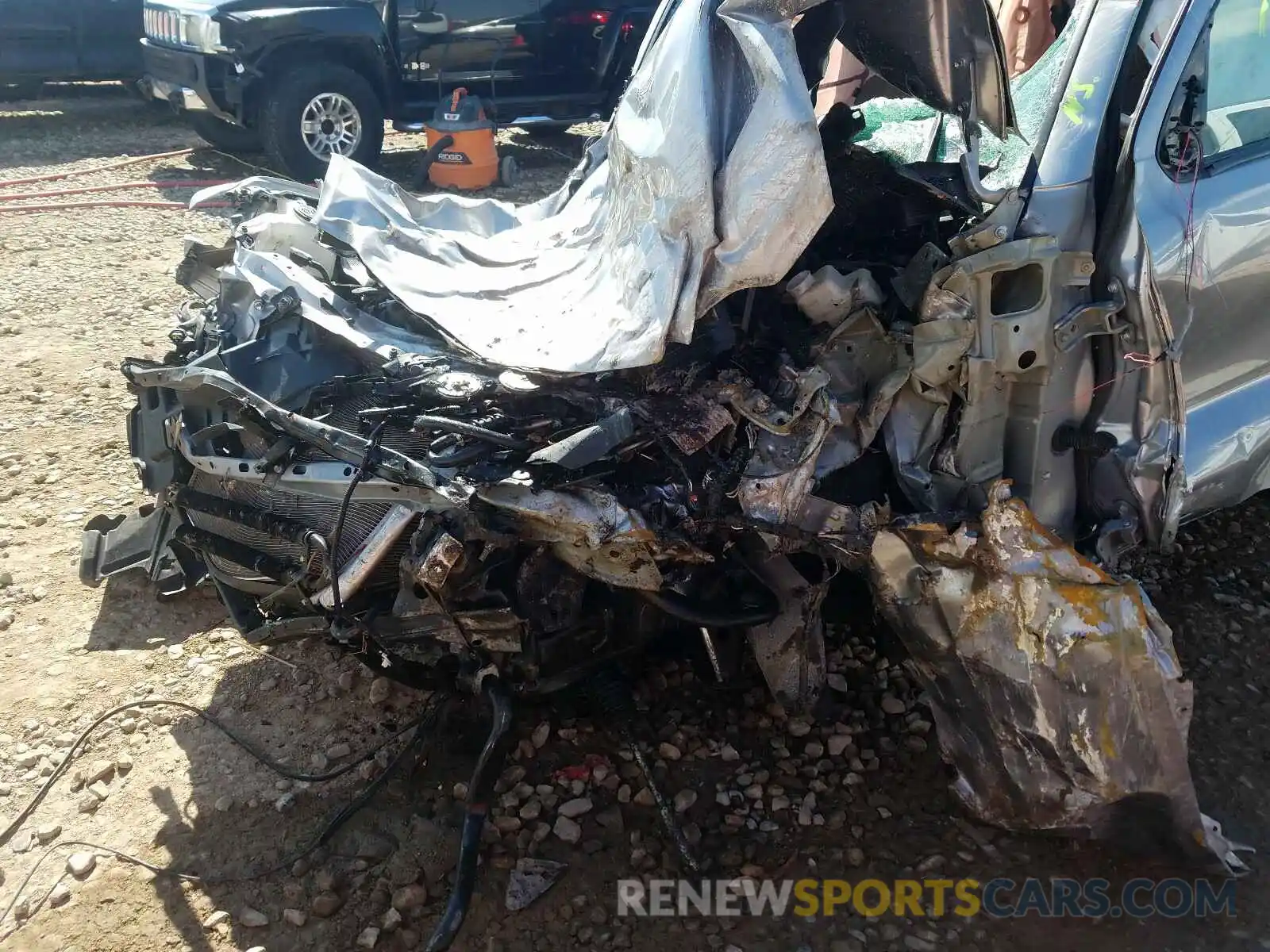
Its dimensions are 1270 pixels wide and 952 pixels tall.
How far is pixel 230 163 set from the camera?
8641 millimetres

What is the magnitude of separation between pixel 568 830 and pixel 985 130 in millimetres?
2026

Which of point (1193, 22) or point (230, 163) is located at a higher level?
point (1193, 22)

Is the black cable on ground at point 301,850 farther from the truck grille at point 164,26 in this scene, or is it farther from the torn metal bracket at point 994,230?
the truck grille at point 164,26

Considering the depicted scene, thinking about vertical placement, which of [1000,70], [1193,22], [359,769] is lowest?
[359,769]

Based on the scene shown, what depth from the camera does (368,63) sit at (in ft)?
25.6

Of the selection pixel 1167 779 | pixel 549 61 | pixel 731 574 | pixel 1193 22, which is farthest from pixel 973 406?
pixel 549 61

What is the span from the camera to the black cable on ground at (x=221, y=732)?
2590 mm

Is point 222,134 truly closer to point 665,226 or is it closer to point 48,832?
point 48,832

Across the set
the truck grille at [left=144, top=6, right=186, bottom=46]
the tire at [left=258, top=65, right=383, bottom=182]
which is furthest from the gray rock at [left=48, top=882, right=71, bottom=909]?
the truck grille at [left=144, top=6, right=186, bottom=46]

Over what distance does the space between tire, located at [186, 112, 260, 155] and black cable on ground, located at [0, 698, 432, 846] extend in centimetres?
689

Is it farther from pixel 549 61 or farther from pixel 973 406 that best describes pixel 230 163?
pixel 973 406

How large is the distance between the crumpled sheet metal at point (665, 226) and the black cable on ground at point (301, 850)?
1028 mm

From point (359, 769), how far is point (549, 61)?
6.88 meters

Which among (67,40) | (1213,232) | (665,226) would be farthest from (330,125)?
(1213,232)
